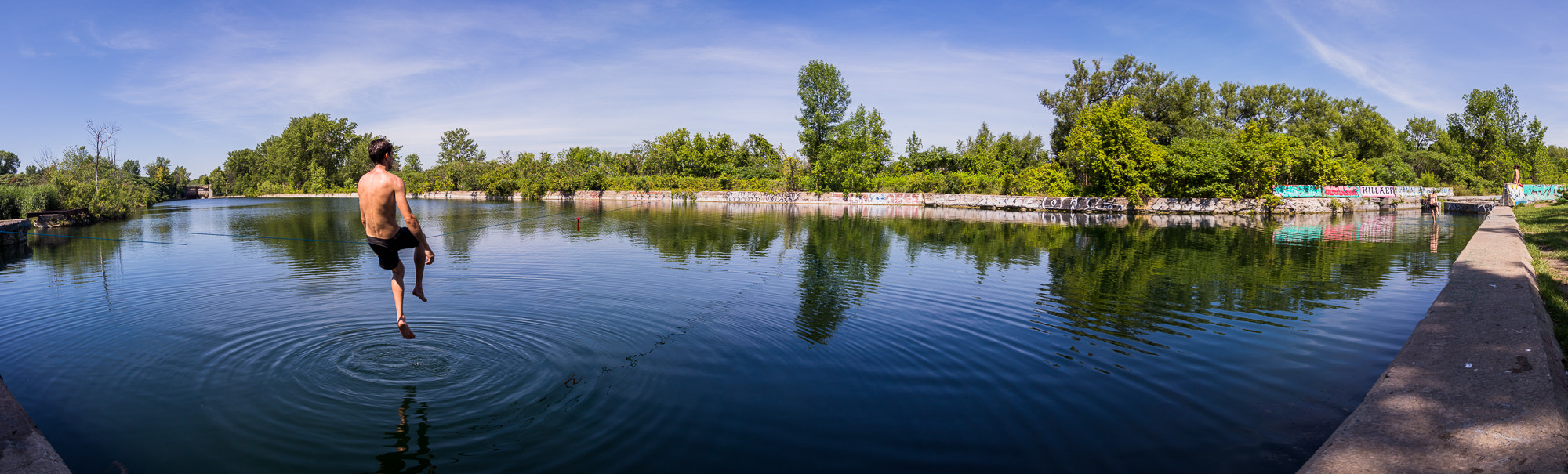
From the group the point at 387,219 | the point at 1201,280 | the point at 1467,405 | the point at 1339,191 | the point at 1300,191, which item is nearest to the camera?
the point at 1467,405

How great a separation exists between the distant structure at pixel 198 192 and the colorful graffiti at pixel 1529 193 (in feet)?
515

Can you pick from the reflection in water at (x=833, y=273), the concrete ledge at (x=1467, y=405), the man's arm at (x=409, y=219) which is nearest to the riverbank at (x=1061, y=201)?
the reflection in water at (x=833, y=273)

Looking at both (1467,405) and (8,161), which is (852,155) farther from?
(8,161)

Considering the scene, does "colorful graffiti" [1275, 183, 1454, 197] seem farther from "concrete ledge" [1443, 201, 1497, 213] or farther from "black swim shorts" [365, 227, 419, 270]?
"black swim shorts" [365, 227, 419, 270]

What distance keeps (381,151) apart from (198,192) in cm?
14569

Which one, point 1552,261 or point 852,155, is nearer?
point 1552,261

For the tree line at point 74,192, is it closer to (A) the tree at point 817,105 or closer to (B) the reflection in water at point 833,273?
(B) the reflection in water at point 833,273

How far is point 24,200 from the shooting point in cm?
3105

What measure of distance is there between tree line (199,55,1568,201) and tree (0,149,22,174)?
44.9 m

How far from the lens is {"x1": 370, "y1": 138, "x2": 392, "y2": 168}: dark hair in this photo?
6.53m

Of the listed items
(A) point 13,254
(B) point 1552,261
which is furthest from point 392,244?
(A) point 13,254

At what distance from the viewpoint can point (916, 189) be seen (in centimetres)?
6725

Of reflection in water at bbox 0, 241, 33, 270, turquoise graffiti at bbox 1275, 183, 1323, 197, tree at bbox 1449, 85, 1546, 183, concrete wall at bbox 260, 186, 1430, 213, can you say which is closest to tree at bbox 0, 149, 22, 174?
concrete wall at bbox 260, 186, 1430, 213

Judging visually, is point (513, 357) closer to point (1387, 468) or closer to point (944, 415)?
point (944, 415)
